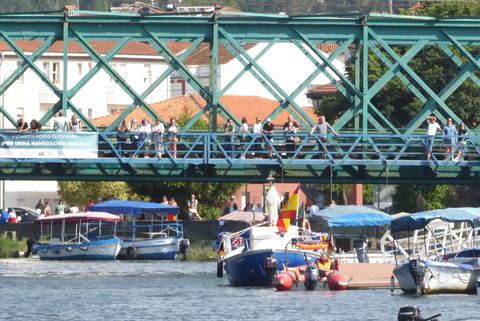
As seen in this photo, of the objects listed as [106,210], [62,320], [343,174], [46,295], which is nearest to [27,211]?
[106,210]

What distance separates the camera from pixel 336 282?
57.7 metres

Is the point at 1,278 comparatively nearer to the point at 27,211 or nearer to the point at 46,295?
the point at 46,295

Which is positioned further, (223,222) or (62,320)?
(223,222)

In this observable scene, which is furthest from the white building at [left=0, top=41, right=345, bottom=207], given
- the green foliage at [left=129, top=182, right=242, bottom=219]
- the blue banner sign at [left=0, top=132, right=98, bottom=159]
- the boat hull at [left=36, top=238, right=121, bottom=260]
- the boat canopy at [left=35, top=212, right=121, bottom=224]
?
the blue banner sign at [left=0, top=132, right=98, bottom=159]

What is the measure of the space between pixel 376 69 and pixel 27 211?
2243 centimetres

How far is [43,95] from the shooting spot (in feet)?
452

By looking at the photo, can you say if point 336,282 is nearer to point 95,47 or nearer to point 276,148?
point 276,148

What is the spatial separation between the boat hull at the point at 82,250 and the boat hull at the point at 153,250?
63 cm

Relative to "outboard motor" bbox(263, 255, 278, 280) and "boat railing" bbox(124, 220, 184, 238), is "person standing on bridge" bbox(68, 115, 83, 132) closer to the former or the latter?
"outboard motor" bbox(263, 255, 278, 280)

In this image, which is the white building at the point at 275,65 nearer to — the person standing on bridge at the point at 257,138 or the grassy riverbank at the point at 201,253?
the grassy riverbank at the point at 201,253

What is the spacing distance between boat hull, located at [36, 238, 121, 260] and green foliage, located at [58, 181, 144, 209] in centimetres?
1974

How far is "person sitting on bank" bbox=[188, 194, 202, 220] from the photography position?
89438mm

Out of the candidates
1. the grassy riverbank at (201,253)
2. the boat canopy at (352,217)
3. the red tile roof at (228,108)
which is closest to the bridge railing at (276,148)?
the boat canopy at (352,217)

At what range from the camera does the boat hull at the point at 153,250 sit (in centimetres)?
8075
